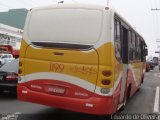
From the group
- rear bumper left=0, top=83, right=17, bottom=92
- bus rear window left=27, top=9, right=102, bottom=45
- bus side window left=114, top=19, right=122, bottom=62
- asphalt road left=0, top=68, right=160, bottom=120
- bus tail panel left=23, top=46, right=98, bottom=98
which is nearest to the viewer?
bus tail panel left=23, top=46, right=98, bottom=98

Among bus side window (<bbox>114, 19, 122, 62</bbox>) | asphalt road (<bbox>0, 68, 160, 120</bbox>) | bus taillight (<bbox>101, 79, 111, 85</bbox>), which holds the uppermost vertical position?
bus side window (<bbox>114, 19, 122, 62</bbox>)

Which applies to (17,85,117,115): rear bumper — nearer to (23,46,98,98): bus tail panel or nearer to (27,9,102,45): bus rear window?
(23,46,98,98): bus tail panel

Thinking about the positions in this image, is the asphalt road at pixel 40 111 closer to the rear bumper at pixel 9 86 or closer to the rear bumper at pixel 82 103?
the rear bumper at pixel 9 86

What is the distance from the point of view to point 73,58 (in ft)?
30.0

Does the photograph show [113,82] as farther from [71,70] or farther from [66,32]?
[66,32]

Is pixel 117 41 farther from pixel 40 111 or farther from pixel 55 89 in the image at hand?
pixel 40 111

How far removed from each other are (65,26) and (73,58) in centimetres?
84

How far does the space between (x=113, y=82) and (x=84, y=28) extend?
1.42m

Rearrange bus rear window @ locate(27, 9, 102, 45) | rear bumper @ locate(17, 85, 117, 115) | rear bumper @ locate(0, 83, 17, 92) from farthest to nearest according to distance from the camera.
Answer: rear bumper @ locate(0, 83, 17, 92), bus rear window @ locate(27, 9, 102, 45), rear bumper @ locate(17, 85, 117, 115)

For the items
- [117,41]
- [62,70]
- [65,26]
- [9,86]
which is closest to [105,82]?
[62,70]

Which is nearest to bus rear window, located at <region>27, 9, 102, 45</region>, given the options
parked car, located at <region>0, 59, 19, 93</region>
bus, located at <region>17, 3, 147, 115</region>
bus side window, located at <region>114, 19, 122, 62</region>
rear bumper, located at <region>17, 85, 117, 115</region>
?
bus, located at <region>17, 3, 147, 115</region>

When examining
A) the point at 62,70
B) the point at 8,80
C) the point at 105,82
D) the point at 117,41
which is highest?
the point at 117,41

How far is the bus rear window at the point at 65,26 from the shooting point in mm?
9172

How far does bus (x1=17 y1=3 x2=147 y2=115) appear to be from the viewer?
8.95 meters
